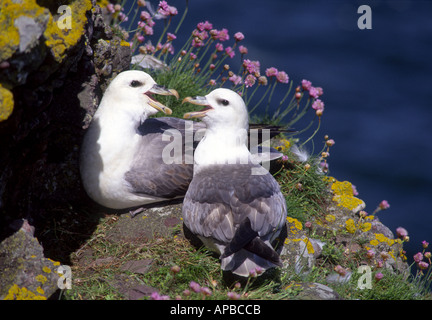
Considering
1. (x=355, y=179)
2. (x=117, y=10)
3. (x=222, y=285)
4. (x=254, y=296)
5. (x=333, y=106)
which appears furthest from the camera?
(x=333, y=106)

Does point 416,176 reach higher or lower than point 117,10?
lower

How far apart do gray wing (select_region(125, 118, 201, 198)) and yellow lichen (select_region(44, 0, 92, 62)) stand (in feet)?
3.64

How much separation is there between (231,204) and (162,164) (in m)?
0.82

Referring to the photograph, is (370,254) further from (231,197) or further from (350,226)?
(231,197)

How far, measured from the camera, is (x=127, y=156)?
14.1ft

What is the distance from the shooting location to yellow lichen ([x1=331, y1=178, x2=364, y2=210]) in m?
4.83

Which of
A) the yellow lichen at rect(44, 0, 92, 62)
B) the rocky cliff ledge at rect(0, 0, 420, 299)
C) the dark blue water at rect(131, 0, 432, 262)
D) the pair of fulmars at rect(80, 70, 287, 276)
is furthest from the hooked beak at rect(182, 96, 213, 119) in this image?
the dark blue water at rect(131, 0, 432, 262)

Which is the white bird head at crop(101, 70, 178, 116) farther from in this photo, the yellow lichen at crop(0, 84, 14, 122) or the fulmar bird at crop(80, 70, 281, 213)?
the yellow lichen at crop(0, 84, 14, 122)

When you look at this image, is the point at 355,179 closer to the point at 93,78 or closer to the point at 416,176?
the point at 416,176

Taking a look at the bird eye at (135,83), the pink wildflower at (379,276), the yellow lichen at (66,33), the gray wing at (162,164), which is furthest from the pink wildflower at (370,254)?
the yellow lichen at (66,33)

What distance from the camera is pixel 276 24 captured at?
1390cm

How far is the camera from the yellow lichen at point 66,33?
328cm

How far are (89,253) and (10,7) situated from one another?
5.90 feet
